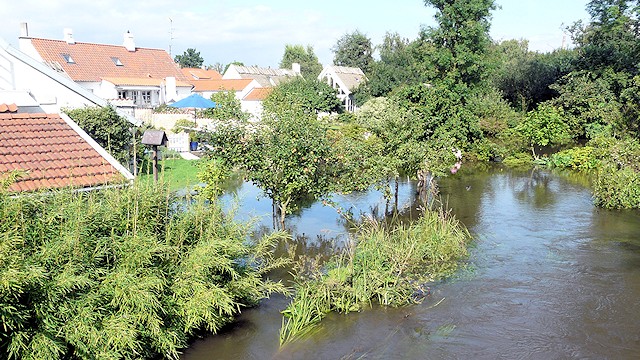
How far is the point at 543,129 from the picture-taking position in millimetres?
28641

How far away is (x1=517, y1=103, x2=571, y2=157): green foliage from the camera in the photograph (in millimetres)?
28500

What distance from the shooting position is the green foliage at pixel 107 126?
59.0ft

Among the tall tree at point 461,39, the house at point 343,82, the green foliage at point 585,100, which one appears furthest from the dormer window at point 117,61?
the green foliage at point 585,100

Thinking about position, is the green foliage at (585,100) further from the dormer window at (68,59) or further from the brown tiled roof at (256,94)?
the dormer window at (68,59)

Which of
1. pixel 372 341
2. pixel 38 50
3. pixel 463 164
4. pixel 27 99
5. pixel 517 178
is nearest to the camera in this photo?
pixel 372 341

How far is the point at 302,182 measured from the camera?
12219 mm

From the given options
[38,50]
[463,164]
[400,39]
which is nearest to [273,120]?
[463,164]

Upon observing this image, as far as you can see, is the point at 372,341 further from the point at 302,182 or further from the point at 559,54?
the point at 559,54

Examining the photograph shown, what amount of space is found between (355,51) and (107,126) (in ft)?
172

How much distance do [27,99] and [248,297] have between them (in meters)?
6.99

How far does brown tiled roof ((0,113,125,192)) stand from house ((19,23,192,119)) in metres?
24.2

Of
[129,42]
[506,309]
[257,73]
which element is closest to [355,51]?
[257,73]

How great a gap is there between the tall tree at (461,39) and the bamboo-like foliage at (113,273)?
2145 cm

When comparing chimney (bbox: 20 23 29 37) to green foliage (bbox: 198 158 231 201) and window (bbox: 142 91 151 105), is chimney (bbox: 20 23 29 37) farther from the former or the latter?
green foliage (bbox: 198 158 231 201)
